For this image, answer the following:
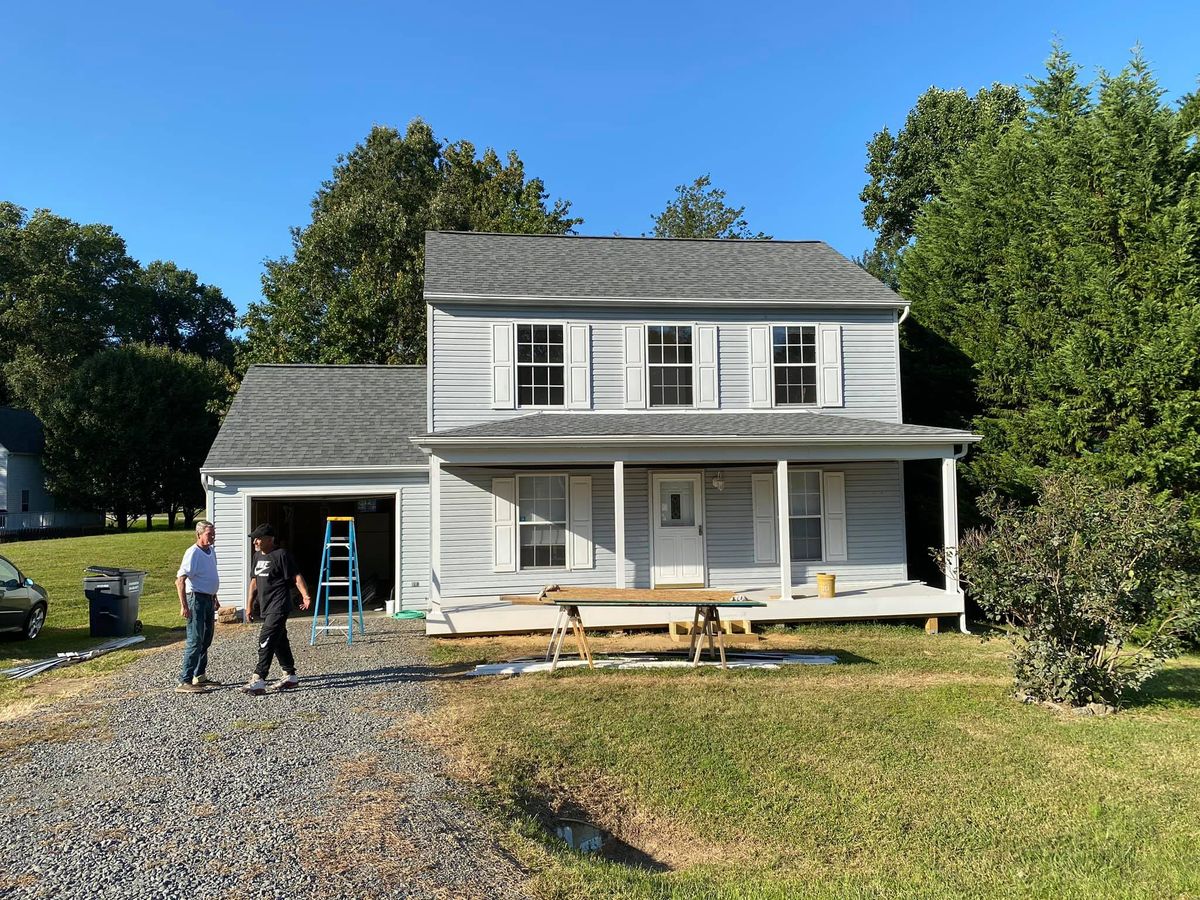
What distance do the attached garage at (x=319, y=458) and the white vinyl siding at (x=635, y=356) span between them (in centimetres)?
182

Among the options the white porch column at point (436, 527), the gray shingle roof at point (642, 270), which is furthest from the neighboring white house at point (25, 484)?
the white porch column at point (436, 527)

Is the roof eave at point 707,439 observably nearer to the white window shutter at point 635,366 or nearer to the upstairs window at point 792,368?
the white window shutter at point 635,366

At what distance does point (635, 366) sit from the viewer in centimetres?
1410

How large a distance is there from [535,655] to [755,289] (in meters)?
8.51

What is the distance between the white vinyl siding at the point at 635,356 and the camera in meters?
13.6

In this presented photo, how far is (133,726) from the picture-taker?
678 cm

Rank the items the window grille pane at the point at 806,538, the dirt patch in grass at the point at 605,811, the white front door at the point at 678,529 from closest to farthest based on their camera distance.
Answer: the dirt patch in grass at the point at 605,811 → the white front door at the point at 678,529 → the window grille pane at the point at 806,538

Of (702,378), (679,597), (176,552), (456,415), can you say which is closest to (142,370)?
(176,552)

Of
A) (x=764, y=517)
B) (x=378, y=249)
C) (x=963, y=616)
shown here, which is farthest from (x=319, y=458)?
(x=378, y=249)

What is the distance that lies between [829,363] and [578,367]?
495 centimetres

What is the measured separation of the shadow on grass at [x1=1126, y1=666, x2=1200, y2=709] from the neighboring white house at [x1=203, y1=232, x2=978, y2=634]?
10.8ft

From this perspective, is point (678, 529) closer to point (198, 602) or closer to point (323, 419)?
point (323, 419)

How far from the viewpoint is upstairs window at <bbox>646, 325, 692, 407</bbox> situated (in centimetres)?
1421

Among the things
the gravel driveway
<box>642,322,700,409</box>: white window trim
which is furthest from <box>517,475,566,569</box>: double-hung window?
the gravel driveway
